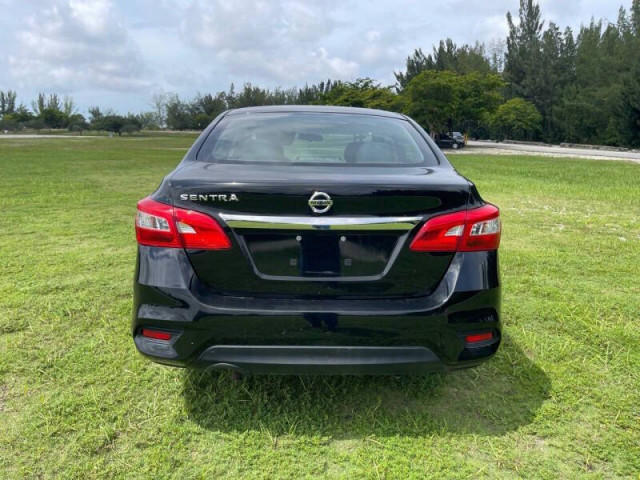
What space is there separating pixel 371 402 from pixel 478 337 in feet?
2.39

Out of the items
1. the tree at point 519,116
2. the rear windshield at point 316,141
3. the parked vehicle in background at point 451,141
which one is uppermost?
the tree at point 519,116

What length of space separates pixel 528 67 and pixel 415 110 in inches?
1373

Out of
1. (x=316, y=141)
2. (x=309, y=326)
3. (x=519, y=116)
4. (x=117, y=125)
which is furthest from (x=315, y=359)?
(x=117, y=125)

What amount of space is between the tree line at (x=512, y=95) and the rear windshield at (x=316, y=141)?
134ft

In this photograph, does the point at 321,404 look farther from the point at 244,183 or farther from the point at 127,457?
the point at 244,183

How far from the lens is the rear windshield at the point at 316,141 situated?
8.07 ft

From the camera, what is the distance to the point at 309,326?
78.4 inches

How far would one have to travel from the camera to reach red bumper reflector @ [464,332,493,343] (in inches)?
82.5

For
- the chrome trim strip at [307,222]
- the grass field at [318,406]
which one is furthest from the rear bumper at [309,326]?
the grass field at [318,406]

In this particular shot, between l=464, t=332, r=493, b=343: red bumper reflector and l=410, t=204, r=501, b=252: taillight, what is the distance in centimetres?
38

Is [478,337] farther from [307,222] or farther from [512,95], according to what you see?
[512,95]

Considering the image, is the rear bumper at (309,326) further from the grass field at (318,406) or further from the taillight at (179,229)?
the grass field at (318,406)

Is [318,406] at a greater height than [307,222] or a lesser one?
lesser

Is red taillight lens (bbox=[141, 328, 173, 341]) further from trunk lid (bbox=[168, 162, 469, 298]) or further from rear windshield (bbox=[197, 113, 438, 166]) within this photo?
rear windshield (bbox=[197, 113, 438, 166])
